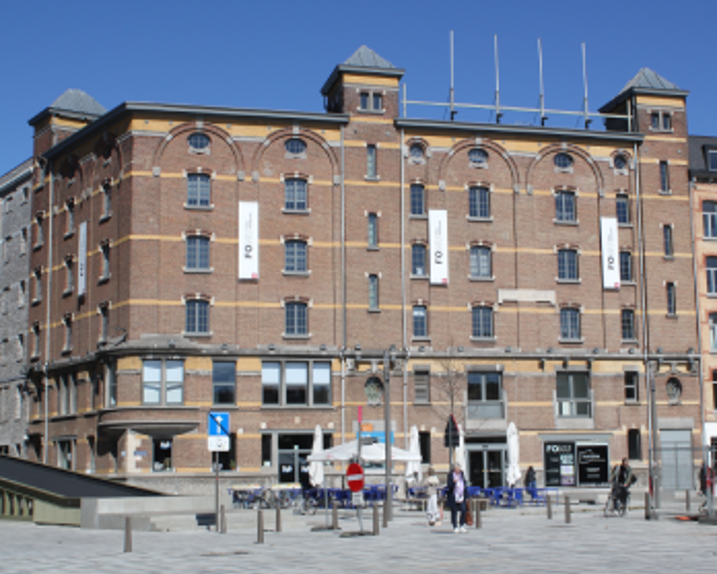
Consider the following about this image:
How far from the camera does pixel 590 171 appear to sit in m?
48.9

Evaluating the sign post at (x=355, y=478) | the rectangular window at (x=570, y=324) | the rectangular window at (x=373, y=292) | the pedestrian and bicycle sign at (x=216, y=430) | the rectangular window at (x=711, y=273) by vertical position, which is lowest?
the sign post at (x=355, y=478)

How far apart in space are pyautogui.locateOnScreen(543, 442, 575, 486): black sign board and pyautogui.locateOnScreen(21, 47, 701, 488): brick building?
0.08 m

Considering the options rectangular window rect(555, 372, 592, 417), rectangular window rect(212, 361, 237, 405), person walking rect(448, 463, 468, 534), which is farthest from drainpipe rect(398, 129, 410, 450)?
person walking rect(448, 463, 468, 534)

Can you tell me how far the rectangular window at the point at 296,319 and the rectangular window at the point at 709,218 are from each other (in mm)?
21325

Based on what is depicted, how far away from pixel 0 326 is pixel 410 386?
25652 millimetres

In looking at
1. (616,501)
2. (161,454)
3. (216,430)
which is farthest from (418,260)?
(216,430)

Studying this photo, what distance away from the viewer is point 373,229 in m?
46.0

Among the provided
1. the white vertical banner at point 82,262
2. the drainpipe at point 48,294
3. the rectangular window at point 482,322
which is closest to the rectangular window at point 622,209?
the rectangular window at point 482,322

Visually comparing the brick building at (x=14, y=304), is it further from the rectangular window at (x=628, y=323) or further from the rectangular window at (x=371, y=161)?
the rectangular window at (x=628, y=323)

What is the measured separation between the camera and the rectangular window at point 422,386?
4531 cm

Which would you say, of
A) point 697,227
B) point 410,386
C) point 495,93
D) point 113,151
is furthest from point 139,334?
point 697,227

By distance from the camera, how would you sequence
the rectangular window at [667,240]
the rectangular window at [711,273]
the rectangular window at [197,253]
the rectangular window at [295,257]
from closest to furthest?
the rectangular window at [197,253] → the rectangular window at [295,257] → the rectangular window at [667,240] → the rectangular window at [711,273]

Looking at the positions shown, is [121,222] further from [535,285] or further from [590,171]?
[590,171]

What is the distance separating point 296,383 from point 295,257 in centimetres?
567
